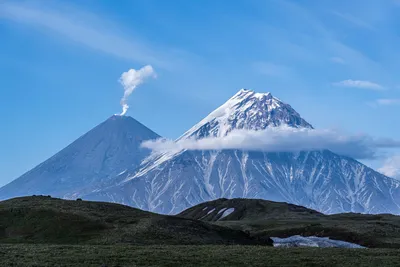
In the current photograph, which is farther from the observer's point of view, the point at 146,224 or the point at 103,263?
the point at 146,224

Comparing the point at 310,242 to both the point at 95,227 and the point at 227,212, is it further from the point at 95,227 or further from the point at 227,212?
the point at 227,212

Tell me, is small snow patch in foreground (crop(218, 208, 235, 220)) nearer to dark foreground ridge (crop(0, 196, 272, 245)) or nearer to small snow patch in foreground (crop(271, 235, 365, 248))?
small snow patch in foreground (crop(271, 235, 365, 248))

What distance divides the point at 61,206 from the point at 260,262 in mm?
46069

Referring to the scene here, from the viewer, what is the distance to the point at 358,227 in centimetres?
10262

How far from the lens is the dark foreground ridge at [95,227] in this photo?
237 ft

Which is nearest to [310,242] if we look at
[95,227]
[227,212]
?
[95,227]

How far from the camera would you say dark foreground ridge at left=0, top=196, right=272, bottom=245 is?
237ft

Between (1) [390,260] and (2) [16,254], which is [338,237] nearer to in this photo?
(1) [390,260]

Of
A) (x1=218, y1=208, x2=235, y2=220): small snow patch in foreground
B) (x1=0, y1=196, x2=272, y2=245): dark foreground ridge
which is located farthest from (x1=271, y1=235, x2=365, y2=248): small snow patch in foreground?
(x1=218, y1=208, x2=235, y2=220): small snow patch in foreground

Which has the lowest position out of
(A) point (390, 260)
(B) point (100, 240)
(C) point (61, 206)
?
(A) point (390, 260)

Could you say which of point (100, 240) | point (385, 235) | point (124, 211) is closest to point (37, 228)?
point (100, 240)

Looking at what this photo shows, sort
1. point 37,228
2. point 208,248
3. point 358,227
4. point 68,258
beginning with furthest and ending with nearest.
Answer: point 358,227
point 37,228
point 208,248
point 68,258

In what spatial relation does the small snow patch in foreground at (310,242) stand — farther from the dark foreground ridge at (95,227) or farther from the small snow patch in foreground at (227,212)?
the small snow patch in foreground at (227,212)

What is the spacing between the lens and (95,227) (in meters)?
77.2
